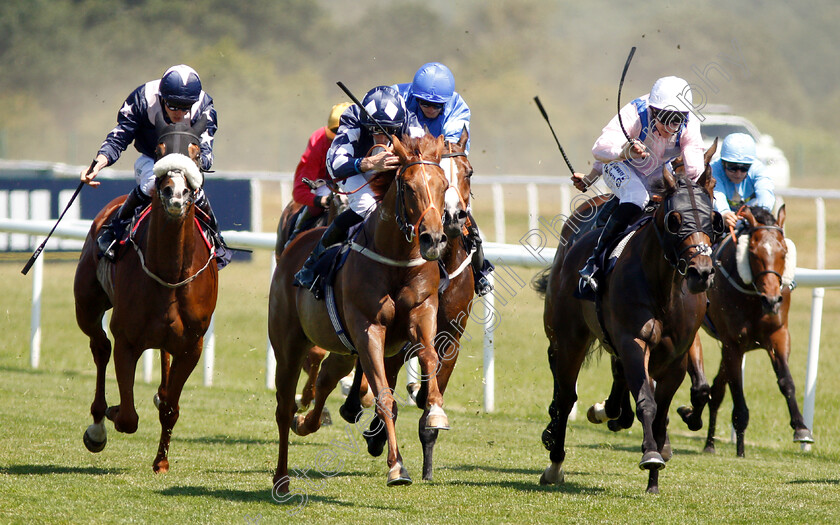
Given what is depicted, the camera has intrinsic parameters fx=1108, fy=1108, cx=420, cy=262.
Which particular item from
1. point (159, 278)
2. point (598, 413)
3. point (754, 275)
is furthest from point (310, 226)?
point (754, 275)

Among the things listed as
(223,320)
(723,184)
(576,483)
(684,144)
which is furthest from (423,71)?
(223,320)

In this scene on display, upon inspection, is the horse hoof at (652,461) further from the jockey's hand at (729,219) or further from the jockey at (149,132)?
the jockey at (149,132)

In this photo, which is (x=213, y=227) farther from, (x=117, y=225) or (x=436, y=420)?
(x=436, y=420)

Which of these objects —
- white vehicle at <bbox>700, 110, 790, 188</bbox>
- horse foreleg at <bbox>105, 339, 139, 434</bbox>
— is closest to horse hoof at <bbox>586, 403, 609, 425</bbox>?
horse foreleg at <bbox>105, 339, 139, 434</bbox>

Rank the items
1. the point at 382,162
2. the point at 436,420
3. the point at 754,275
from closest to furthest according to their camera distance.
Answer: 1. the point at 436,420
2. the point at 382,162
3. the point at 754,275

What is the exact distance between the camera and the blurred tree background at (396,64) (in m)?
33.2

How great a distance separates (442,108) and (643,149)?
3.74ft

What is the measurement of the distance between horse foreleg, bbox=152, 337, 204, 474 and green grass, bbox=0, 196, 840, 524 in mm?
142

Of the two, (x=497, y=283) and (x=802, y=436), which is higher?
(x=497, y=283)

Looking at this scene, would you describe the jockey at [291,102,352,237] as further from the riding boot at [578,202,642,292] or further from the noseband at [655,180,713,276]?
the noseband at [655,180,713,276]

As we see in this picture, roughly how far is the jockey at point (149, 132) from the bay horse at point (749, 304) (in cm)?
340

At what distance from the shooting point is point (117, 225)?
21.5ft

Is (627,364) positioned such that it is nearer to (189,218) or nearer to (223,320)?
(189,218)

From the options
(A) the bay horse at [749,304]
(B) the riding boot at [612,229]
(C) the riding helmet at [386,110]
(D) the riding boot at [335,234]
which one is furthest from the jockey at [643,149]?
(A) the bay horse at [749,304]
